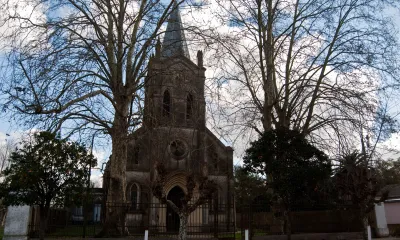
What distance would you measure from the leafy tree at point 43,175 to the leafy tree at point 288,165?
7502mm

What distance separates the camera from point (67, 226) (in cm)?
1432

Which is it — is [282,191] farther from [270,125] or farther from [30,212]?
[30,212]

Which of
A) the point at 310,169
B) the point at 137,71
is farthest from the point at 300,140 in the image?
the point at 137,71

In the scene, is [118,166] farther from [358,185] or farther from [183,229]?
[358,185]

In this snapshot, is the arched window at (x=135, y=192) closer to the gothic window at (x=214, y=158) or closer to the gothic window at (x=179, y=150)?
the gothic window at (x=179, y=150)

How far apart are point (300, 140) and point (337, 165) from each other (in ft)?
6.58

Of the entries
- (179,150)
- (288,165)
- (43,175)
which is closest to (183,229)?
(43,175)

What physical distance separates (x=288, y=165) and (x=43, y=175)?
930 centimetres

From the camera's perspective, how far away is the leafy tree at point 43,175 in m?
11.4

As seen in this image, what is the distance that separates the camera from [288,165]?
1495 centimetres

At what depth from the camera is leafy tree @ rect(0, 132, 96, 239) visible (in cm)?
1135

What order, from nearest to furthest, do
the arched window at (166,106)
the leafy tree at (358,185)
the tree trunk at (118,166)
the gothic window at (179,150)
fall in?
1. the leafy tree at (358,185)
2. the tree trunk at (118,166)
3. the arched window at (166,106)
4. the gothic window at (179,150)

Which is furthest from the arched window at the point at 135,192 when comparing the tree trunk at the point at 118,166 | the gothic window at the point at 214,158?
the tree trunk at the point at 118,166

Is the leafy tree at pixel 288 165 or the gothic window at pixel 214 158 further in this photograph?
the gothic window at pixel 214 158
